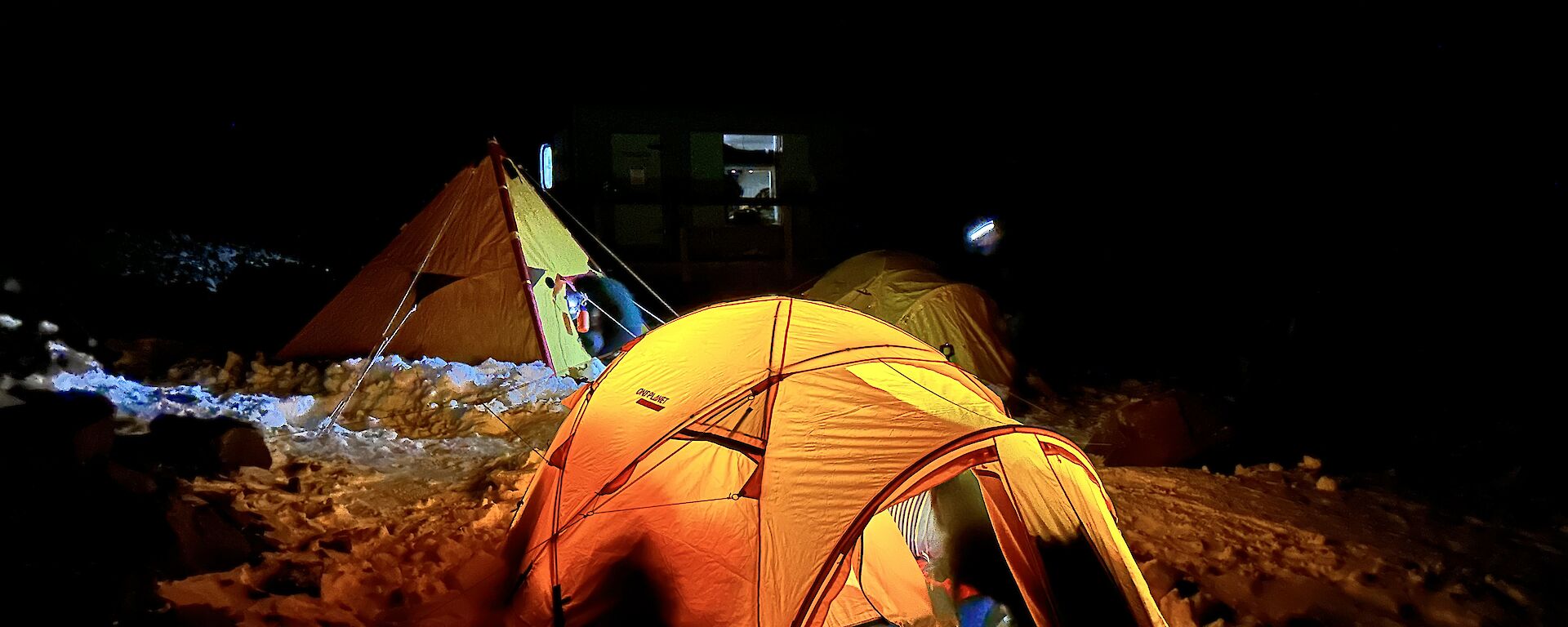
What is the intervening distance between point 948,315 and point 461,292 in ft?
21.4

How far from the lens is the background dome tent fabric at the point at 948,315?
9.79 metres

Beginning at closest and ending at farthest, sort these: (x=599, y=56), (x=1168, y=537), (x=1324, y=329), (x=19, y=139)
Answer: (x=1168, y=537)
(x=1324, y=329)
(x=599, y=56)
(x=19, y=139)

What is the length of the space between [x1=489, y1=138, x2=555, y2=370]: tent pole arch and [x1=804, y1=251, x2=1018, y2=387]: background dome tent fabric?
3.76 m

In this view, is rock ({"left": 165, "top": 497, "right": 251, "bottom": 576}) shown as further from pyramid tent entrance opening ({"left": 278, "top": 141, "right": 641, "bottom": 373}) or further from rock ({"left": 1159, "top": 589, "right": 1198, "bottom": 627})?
rock ({"left": 1159, "top": 589, "right": 1198, "bottom": 627})

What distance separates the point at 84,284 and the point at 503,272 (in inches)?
399

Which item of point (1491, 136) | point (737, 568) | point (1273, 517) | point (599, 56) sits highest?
point (599, 56)

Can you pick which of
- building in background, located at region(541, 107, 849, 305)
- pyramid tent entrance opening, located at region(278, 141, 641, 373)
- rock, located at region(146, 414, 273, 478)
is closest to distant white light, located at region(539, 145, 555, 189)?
building in background, located at region(541, 107, 849, 305)

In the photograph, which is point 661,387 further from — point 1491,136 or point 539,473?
point 1491,136

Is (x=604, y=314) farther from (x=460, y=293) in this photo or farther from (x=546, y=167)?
(x=546, y=167)

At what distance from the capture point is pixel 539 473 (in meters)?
5.06

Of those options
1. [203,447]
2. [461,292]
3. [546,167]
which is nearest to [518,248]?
[461,292]

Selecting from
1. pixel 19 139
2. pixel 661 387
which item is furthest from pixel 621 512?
pixel 19 139

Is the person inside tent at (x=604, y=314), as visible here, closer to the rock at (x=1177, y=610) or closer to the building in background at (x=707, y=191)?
the building in background at (x=707, y=191)

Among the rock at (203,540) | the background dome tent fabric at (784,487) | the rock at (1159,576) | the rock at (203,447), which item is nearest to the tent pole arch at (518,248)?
the rock at (203,447)
